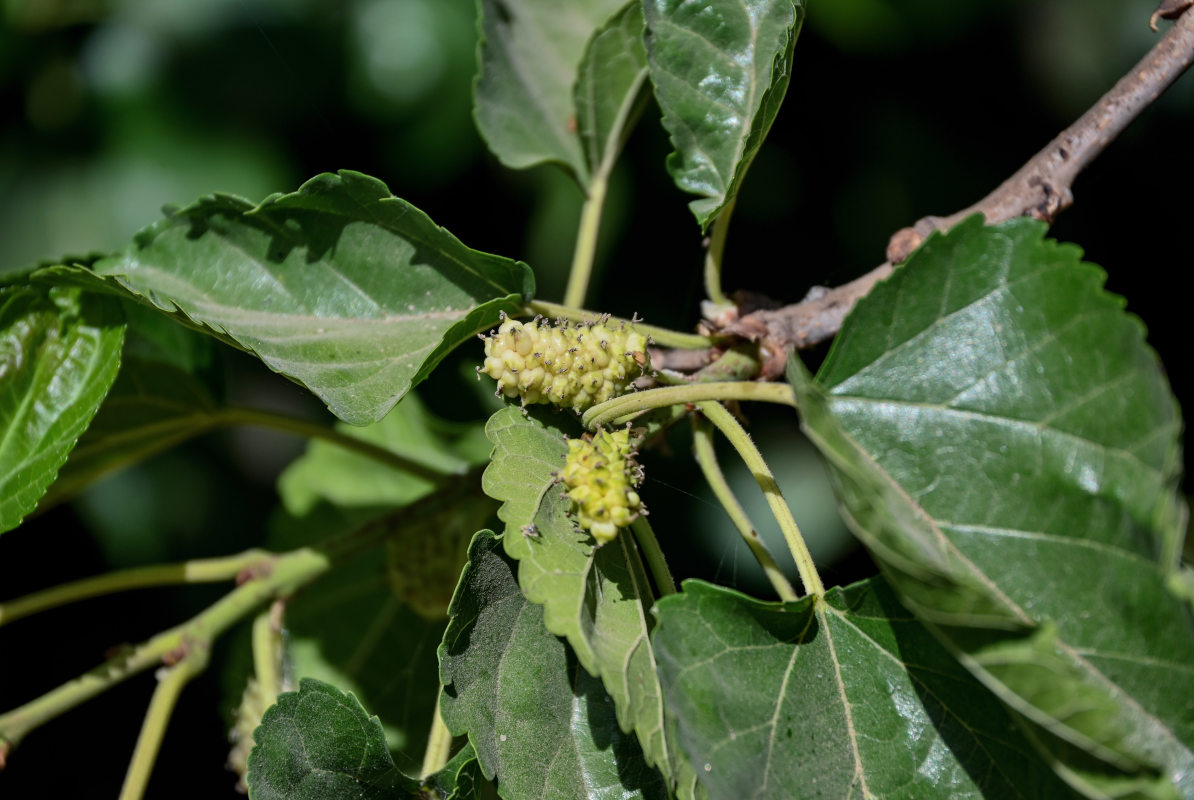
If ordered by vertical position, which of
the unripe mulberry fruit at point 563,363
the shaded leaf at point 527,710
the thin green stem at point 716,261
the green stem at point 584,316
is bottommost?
the shaded leaf at point 527,710

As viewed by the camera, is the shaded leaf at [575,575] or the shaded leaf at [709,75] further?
the shaded leaf at [709,75]

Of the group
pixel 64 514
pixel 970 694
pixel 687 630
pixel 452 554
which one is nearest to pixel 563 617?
pixel 687 630

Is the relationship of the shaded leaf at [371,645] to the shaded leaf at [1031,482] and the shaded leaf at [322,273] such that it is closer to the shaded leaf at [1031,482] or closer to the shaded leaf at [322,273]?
the shaded leaf at [322,273]

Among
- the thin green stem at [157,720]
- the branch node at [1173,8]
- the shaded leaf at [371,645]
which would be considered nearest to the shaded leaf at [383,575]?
the shaded leaf at [371,645]

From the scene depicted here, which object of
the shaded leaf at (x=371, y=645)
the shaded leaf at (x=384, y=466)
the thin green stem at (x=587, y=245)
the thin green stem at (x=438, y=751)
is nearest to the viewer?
the thin green stem at (x=438, y=751)

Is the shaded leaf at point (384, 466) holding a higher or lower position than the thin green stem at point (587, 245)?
lower

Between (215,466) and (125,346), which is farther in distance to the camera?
(215,466)

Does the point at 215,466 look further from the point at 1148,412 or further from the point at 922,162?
the point at 1148,412
